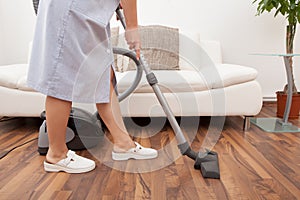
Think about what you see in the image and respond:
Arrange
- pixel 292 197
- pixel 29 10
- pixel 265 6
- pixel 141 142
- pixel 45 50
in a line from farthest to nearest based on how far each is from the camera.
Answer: pixel 29 10 < pixel 265 6 < pixel 141 142 < pixel 45 50 < pixel 292 197

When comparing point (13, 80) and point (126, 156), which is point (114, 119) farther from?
point (13, 80)

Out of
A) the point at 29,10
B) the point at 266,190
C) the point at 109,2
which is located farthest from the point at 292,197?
the point at 29,10

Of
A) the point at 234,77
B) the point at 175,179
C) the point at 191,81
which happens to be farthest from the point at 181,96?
the point at 175,179

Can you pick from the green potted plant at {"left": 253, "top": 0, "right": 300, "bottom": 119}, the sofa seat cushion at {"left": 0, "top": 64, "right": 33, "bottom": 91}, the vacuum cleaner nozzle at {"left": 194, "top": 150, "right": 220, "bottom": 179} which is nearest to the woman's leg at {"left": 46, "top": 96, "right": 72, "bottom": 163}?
the vacuum cleaner nozzle at {"left": 194, "top": 150, "right": 220, "bottom": 179}

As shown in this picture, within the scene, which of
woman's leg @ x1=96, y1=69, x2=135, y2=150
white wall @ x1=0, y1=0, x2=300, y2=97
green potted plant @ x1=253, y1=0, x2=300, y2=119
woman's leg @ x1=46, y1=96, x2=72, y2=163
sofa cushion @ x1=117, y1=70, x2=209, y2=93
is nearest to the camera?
woman's leg @ x1=46, y1=96, x2=72, y2=163

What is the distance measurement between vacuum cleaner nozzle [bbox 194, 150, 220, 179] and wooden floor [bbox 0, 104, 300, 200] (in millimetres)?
30

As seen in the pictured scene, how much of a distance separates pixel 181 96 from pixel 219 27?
1.21 metres

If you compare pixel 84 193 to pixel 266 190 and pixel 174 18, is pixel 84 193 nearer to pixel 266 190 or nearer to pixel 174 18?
pixel 266 190

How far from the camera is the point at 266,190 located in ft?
4.21

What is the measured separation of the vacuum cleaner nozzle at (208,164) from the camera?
140cm

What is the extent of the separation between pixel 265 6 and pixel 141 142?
1421 millimetres

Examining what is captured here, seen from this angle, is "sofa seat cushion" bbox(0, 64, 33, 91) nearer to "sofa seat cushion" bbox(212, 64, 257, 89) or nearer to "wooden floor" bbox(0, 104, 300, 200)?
"wooden floor" bbox(0, 104, 300, 200)

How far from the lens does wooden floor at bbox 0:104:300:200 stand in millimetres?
1252

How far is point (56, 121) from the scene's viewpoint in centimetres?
140
